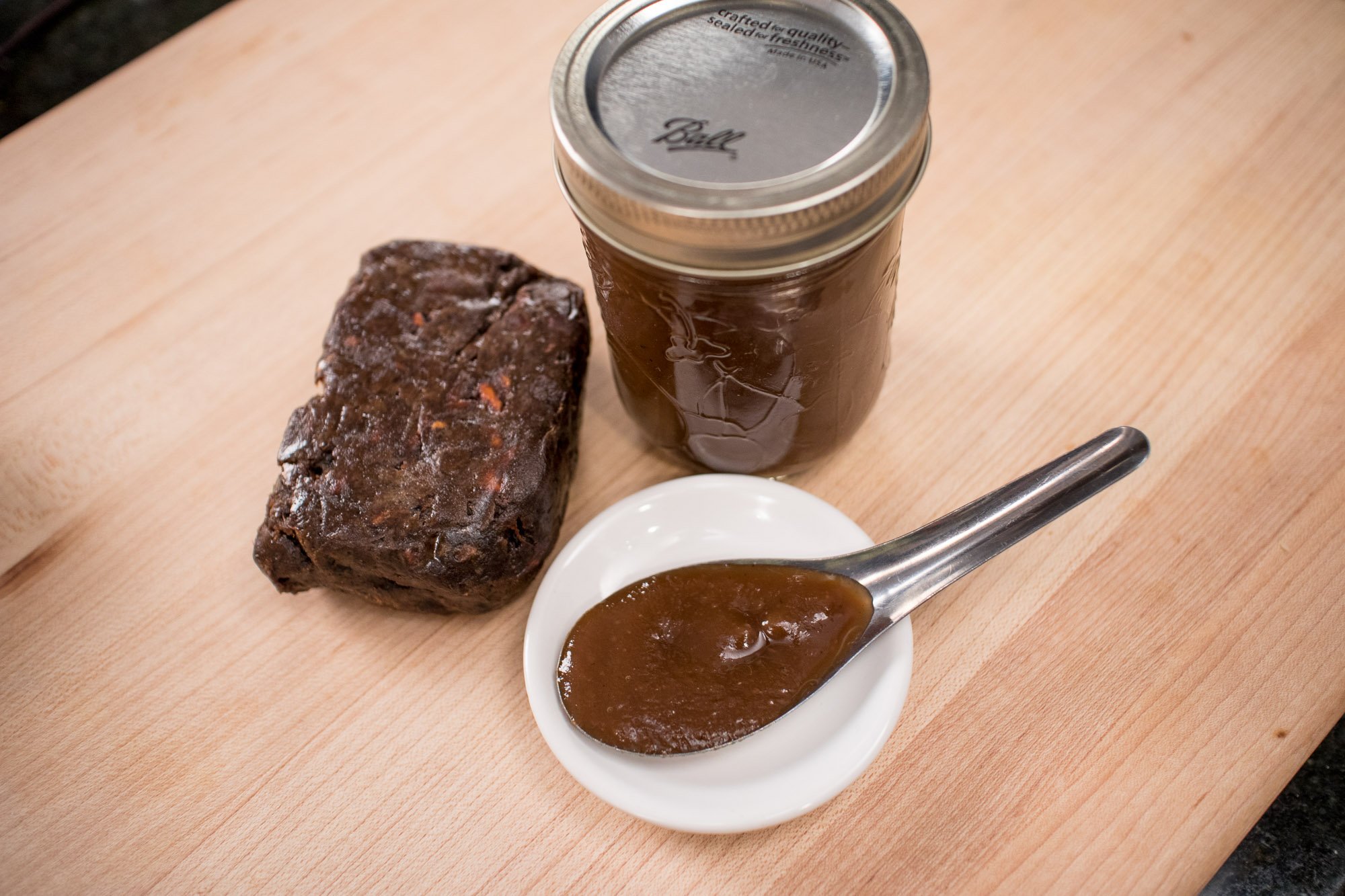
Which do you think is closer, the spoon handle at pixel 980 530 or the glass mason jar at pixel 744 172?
the glass mason jar at pixel 744 172

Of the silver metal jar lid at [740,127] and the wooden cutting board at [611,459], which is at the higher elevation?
the silver metal jar lid at [740,127]

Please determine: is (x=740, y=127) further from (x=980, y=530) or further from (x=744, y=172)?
(x=980, y=530)

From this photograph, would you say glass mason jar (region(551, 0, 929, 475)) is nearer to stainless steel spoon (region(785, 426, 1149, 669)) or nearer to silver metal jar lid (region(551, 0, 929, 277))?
silver metal jar lid (region(551, 0, 929, 277))

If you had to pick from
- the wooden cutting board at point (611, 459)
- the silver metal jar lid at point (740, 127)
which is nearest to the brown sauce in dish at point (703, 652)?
the wooden cutting board at point (611, 459)

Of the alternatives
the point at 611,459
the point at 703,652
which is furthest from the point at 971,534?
the point at 611,459

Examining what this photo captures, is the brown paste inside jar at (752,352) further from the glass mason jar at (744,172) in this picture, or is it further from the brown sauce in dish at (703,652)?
the brown sauce in dish at (703,652)

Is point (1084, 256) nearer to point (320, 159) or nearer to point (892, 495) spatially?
point (892, 495)
